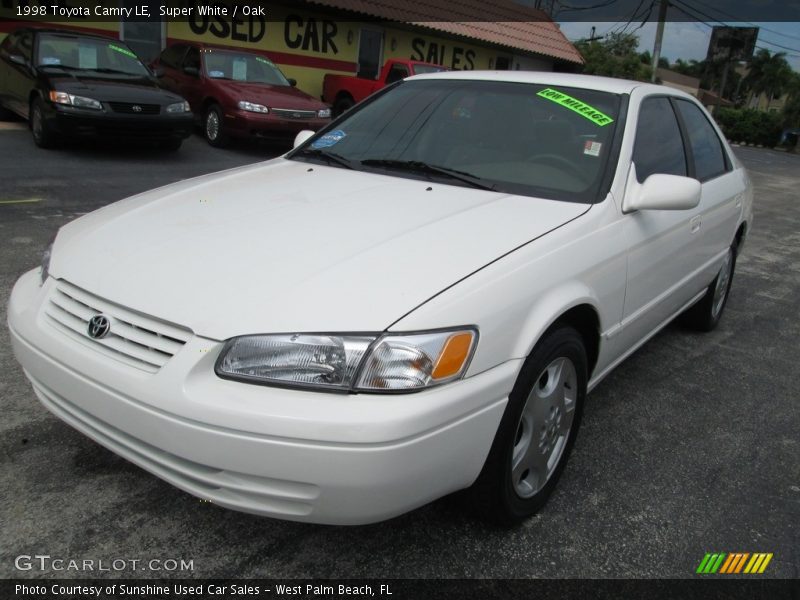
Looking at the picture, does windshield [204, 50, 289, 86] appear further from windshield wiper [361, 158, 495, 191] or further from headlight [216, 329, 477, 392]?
headlight [216, 329, 477, 392]

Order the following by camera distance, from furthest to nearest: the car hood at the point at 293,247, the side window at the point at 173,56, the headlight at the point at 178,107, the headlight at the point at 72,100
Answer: the side window at the point at 173,56, the headlight at the point at 178,107, the headlight at the point at 72,100, the car hood at the point at 293,247

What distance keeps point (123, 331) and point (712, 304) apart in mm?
3867

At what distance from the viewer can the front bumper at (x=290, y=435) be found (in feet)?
5.95

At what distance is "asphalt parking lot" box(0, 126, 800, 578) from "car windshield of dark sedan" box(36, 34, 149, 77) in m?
6.39

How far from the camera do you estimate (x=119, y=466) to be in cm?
260

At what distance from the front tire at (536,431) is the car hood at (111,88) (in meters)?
8.07

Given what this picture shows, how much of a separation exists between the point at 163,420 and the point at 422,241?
0.99 meters

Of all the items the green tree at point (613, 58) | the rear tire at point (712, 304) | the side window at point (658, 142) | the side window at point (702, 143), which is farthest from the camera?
the green tree at point (613, 58)

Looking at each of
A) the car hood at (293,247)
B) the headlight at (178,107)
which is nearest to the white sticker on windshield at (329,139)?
the car hood at (293,247)

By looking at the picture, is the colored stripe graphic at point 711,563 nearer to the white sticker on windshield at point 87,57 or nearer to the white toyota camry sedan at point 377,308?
the white toyota camry sedan at point 377,308

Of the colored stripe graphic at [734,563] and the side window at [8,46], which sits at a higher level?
the side window at [8,46]

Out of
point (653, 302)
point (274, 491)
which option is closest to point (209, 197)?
point (274, 491)

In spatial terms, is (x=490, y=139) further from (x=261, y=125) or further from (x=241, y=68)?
(x=241, y=68)

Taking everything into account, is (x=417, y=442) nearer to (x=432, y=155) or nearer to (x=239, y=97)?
(x=432, y=155)
